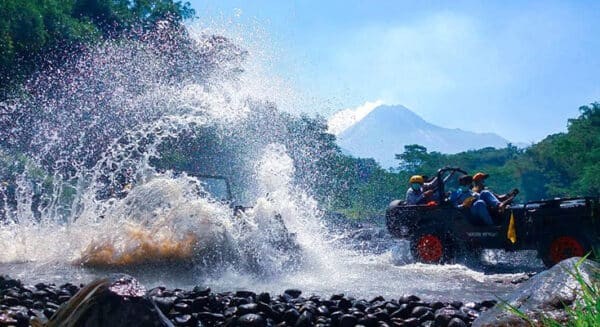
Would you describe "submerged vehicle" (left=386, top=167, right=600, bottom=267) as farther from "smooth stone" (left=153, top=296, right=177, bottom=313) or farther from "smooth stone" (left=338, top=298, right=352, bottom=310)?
"smooth stone" (left=153, top=296, right=177, bottom=313)

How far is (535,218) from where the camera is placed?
1102 centimetres

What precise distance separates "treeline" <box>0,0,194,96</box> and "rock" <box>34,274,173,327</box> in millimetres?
21892

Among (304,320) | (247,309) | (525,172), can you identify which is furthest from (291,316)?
(525,172)

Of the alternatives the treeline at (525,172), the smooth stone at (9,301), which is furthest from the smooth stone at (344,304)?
the treeline at (525,172)

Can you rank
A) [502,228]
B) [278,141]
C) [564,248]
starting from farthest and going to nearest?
[278,141]
[502,228]
[564,248]

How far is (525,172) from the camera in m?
58.4

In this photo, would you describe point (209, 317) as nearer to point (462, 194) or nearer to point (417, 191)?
point (462, 194)

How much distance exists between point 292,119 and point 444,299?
31184 millimetres

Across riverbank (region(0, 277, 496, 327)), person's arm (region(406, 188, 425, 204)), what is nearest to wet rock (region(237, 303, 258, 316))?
riverbank (region(0, 277, 496, 327))

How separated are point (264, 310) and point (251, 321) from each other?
421mm

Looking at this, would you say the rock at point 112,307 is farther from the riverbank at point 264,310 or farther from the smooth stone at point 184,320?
the smooth stone at point 184,320

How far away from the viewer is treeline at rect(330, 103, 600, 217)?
44.8 metres

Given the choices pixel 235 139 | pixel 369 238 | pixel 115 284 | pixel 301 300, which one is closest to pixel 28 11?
pixel 235 139

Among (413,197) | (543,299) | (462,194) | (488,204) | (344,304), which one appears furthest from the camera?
(413,197)
